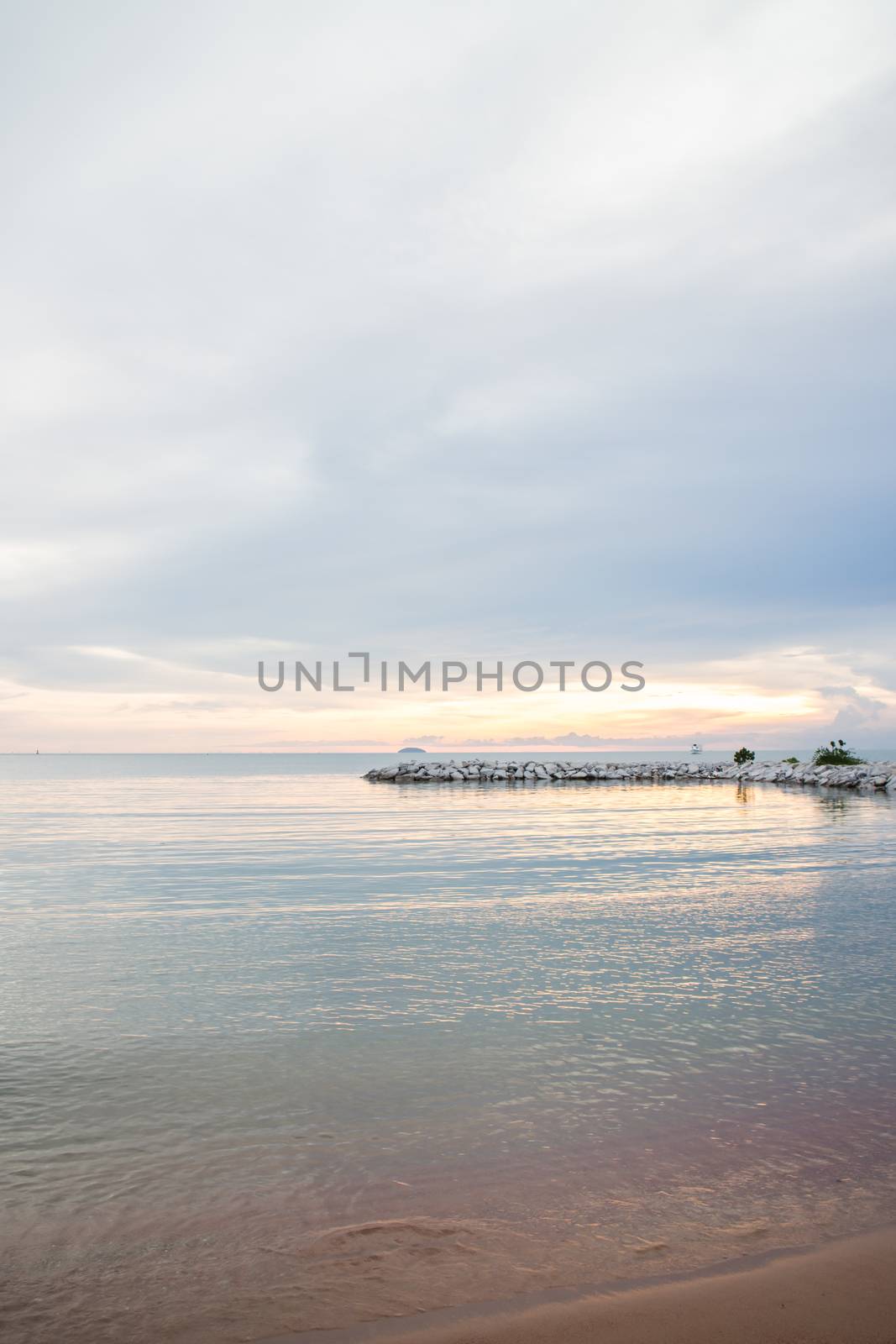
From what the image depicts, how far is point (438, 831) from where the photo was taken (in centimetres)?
2905

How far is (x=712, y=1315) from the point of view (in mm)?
4105

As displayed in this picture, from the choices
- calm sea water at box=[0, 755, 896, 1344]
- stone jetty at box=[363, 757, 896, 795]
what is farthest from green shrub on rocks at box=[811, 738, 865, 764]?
calm sea water at box=[0, 755, 896, 1344]

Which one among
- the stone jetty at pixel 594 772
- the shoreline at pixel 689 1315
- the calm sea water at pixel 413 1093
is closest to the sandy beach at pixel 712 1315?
the shoreline at pixel 689 1315

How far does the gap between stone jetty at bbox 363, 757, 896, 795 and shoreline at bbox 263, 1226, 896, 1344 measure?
6562cm

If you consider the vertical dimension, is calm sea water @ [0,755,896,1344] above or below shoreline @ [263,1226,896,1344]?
below

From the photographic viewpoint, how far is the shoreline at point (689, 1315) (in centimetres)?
396

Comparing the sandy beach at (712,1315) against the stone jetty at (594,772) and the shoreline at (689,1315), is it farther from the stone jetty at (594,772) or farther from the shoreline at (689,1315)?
the stone jetty at (594,772)

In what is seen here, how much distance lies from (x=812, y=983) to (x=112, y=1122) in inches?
295

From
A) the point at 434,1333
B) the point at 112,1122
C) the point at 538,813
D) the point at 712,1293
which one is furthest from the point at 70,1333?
the point at 538,813

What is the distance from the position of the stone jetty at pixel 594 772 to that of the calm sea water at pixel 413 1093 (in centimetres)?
5593

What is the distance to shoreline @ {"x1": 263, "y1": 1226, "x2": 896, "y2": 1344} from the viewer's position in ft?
13.0

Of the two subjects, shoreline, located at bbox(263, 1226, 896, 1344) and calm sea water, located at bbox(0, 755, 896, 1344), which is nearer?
shoreline, located at bbox(263, 1226, 896, 1344)

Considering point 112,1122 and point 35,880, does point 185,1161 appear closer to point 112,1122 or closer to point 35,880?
point 112,1122

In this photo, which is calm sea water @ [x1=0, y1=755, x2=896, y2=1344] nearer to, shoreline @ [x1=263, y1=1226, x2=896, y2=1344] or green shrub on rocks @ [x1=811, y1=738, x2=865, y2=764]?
shoreline @ [x1=263, y1=1226, x2=896, y2=1344]
